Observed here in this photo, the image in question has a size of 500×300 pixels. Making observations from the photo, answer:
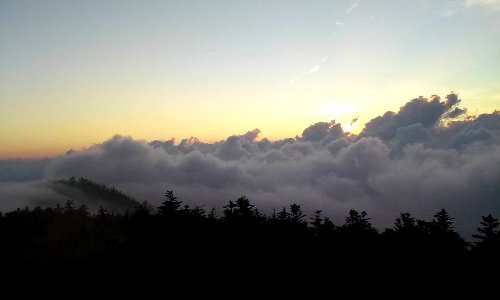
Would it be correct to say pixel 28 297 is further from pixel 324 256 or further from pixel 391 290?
pixel 391 290

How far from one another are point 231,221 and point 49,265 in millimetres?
55959

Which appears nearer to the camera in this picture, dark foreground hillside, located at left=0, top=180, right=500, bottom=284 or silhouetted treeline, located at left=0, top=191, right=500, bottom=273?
dark foreground hillside, located at left=0, top=180, right=500, bottom=284

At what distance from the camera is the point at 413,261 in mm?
37125

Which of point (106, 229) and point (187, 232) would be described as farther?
point (106, 229)

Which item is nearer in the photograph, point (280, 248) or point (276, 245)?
point (280, 248)

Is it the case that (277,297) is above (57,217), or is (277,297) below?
below

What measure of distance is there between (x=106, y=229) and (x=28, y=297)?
6489 cm

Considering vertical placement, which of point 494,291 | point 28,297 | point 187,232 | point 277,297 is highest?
point 187,232

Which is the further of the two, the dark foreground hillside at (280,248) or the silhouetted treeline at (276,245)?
the silhouetted treeline at (276,245)

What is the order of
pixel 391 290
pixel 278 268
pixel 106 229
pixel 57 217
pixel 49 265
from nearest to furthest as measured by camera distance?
pixel 391 290 < pixel 278 268 < pixel 49 265 < pixel 106 229 < pixel 57 217

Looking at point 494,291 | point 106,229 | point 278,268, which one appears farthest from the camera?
point 106,229

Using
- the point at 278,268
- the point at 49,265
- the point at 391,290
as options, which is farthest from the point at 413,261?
the point at 49,265

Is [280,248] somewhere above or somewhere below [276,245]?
below

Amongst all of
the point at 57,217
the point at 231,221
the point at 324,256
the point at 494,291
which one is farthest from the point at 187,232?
the point at 57,217
